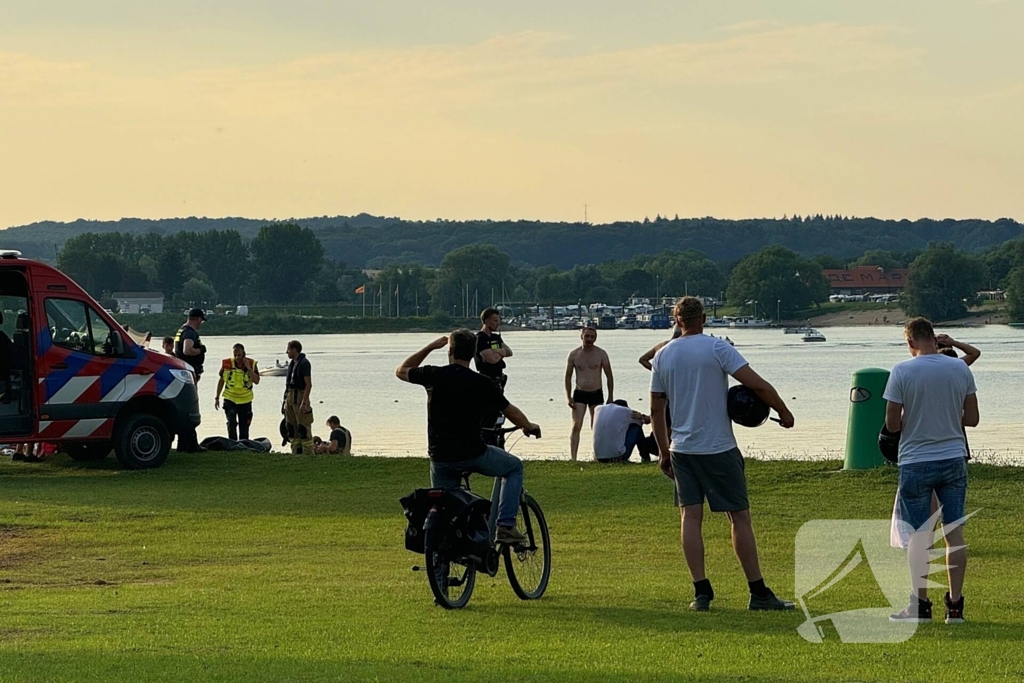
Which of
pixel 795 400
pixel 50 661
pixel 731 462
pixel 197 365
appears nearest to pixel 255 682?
pixel 50 661

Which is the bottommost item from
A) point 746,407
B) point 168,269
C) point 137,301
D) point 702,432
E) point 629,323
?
point 629,323

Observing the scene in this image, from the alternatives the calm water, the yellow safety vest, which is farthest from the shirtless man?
the yellow safety vest

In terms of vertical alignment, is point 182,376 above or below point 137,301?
above

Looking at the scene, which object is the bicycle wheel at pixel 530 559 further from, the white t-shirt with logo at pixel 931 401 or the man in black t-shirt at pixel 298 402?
the man in black t-shirt at pixel 298 402

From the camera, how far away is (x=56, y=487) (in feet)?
60.7

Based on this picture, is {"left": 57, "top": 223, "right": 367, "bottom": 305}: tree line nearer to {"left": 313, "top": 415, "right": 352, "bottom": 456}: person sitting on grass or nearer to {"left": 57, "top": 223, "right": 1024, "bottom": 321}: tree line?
{"left": 57, "top": 223, "right": 1024, "bottom": 321}: tree line

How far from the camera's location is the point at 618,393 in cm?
6088

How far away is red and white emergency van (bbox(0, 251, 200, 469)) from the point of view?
18953 mm

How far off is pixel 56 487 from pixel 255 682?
39.2 ft

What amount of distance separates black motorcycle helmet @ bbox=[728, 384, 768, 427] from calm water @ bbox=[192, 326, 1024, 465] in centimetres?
1332

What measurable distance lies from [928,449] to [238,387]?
16336 millimetres

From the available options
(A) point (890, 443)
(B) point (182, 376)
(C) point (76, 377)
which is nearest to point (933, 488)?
(A) point (890, 443)

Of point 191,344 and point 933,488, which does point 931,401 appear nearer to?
point 933,488

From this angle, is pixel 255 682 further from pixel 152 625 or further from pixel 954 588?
pixel 954 588
